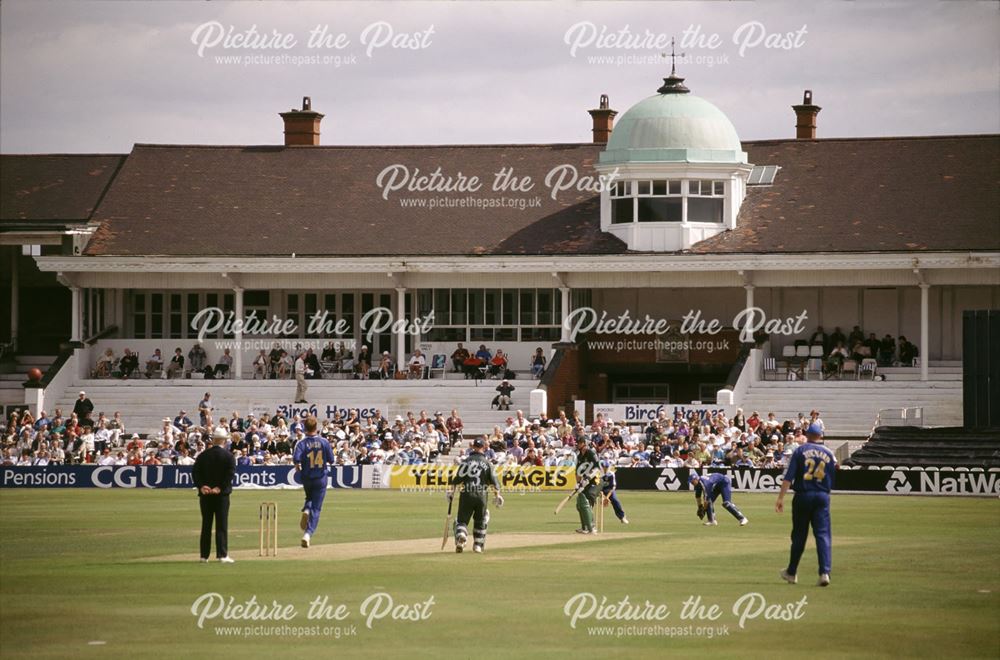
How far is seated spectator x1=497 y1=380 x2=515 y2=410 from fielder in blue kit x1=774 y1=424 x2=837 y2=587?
25971mm

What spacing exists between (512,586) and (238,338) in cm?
3080

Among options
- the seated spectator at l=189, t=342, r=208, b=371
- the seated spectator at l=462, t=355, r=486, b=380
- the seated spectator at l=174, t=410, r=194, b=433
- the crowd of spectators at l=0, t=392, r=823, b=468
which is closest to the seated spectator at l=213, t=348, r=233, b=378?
the seated spectator at l=189, t=342, r=208, b=371

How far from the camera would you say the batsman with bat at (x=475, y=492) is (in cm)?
2055

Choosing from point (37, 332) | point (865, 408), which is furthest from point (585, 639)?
point (37, 332)

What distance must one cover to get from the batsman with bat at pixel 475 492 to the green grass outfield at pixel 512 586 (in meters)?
0.35

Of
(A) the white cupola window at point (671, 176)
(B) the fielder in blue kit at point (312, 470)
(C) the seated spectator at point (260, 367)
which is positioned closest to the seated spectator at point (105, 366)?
(C) the seated spectator at point (260, 367)

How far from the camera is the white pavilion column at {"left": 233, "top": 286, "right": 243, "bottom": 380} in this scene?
153ft

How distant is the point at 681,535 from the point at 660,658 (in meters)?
10.5

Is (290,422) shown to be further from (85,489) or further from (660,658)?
(660,658)

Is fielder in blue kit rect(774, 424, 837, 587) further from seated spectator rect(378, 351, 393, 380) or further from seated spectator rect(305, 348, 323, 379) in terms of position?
seated spectator rect(305, 348, 323, 379)

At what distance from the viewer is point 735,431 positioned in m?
37.6

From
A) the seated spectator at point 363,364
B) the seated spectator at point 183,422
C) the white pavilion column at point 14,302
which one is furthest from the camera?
the white pavilion column at point 14,302

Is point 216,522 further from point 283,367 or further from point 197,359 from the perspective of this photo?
point 197,359

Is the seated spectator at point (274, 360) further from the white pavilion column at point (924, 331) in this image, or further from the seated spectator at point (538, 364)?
the white pavilion column at point (924, 331)
